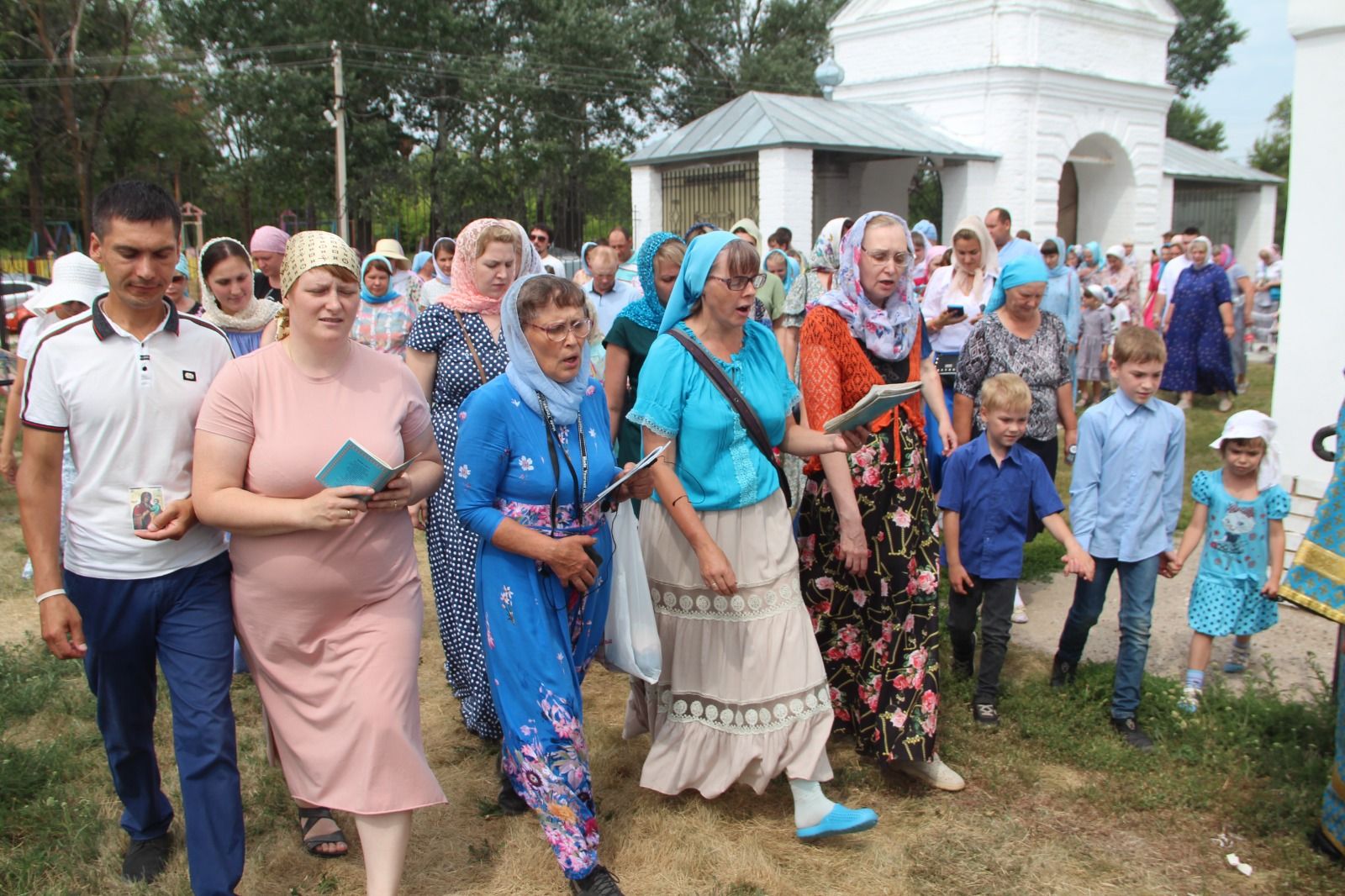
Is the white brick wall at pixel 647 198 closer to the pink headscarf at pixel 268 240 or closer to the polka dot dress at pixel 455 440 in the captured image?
the pink headscarf at pixel 268 240

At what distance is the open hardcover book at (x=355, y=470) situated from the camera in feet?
8.61

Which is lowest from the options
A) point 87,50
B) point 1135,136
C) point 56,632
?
point 56,632

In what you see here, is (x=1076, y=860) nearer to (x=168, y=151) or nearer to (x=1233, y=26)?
(x=168, y=151)

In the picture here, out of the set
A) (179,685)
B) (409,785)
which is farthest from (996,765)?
(179,685)

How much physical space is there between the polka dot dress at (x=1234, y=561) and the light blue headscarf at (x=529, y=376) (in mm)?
2758

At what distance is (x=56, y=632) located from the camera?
9.43 feet

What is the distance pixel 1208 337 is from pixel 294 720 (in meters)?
11.0

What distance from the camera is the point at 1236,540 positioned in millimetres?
4504

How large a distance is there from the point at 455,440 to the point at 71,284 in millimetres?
2646

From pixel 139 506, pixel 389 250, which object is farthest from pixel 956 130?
pixel 139 506

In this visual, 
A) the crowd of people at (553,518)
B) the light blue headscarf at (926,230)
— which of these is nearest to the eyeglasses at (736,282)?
the crowd of people at (553,518)

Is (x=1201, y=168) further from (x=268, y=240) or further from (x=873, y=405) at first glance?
(x=873, y=405)

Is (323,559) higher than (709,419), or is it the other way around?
(709,419)

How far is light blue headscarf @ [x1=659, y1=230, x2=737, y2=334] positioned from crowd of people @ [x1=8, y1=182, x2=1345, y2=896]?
0.02 meters
